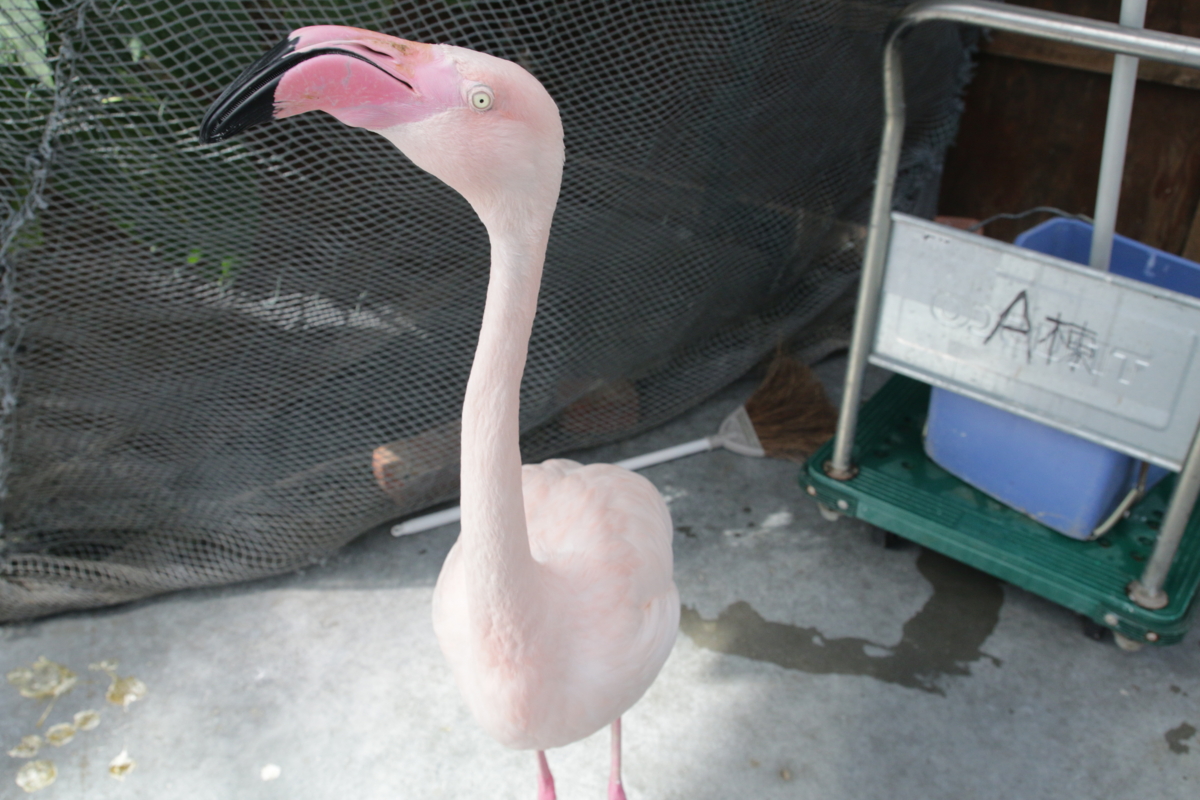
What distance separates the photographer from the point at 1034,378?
184 cm

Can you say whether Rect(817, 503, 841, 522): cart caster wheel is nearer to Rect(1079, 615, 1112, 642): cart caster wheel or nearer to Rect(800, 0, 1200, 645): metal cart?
Rect(800, 0, 1200, 645): metal cart

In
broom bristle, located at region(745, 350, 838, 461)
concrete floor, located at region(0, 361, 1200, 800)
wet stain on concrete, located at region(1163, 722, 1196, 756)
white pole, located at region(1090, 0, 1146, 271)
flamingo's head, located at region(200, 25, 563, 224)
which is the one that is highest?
flamingo's head, located at region(200, 25, 563, 224)

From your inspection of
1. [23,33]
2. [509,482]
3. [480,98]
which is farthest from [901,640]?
[23,33]

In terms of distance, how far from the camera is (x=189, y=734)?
1.87 meters

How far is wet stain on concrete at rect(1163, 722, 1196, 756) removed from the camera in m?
1.77

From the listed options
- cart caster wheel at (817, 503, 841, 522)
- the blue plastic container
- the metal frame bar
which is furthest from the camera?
cart caster wheel at (817, 503, 841, 522)

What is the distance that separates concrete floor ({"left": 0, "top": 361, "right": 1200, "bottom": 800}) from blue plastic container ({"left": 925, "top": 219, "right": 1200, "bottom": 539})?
0.25 meters

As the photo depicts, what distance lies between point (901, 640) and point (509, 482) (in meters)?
1.33

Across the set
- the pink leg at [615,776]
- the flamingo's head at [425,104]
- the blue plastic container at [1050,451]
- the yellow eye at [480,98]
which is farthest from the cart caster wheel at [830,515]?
the yellow eye at [480,98]

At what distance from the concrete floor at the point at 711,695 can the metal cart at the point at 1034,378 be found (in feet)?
0.57

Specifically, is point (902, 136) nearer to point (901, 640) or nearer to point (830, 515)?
point (830, 515)

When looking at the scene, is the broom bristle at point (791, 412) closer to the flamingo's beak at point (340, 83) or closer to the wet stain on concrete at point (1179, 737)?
the wet stain on concrete at point (1179, 737)

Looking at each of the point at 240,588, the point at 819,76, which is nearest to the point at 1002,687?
the point at 819,76

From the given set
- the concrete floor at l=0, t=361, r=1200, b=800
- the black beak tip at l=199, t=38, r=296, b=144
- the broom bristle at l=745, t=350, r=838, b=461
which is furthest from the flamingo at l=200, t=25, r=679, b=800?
the broom bristle at l=745, t=350, r=838, b=461
